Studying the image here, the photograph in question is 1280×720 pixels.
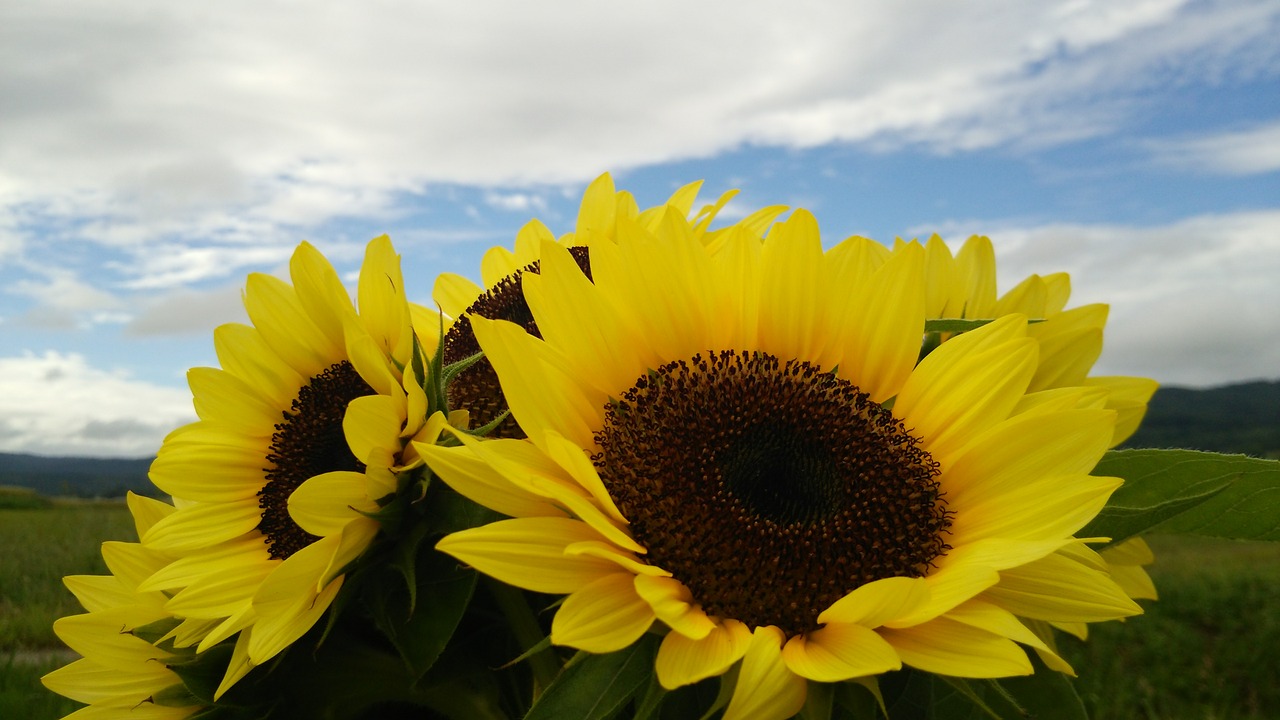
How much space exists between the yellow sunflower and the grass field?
85.4 inches

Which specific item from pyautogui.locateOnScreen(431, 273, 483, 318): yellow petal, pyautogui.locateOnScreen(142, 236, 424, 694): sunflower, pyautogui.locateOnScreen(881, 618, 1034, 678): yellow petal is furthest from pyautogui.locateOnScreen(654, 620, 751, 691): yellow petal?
pyautogui.locateOnScreen(431, 273, 483, 318): yellow petal

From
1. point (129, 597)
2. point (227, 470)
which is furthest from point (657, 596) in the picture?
point (129, 597)

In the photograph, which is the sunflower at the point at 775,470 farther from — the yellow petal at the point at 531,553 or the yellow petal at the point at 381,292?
the yellow petal at the point at 381,292

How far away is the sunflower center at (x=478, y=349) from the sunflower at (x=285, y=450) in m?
0.12

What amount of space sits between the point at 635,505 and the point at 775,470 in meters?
0.15

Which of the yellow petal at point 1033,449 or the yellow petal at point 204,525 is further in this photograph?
the yellow petal at point 204,525

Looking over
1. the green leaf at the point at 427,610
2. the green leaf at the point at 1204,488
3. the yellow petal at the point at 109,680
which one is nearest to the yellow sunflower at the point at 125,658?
the yellow petal at the point at 109,680

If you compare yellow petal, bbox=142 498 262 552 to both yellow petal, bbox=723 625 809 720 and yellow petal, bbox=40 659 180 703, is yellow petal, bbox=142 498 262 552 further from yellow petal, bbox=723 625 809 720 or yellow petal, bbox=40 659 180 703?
yellow petal, bbox=723 625 809 720

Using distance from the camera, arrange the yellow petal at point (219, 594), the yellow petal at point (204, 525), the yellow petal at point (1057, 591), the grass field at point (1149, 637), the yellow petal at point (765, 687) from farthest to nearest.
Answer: the grass field at point (1149, 637) → the yellow petal at point (204, 525) → the yellow petal at point (219, 594) → the yellow petal at point (1057, 591) → the yellow petal at point (765, 687)

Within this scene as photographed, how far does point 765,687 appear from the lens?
68 centimetres

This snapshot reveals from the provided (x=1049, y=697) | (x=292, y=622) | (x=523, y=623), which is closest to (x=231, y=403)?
(x=292, y=622)

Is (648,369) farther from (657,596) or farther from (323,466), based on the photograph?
(323,466)

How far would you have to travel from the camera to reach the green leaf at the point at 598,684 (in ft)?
2.41

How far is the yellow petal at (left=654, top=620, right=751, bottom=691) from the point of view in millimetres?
682
